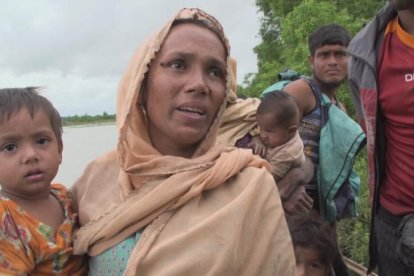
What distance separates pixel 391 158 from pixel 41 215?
1550 millimetres

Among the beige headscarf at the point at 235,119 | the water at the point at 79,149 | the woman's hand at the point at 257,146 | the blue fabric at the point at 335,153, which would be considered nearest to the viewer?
the beige headscarf at the point at 235,119

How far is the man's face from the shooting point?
10.7ft

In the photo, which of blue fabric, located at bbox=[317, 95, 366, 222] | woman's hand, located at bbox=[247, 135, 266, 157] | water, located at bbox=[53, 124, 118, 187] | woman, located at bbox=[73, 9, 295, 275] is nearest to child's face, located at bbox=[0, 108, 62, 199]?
woman, located at bbox=[73, 9, 295, 275]

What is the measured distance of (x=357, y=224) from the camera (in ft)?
18.3

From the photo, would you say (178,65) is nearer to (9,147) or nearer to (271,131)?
(9,147)

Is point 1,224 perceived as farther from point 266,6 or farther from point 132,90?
point 266,6

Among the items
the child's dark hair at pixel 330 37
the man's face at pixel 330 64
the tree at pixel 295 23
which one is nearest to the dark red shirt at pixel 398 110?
the man's face at pixel 330 64

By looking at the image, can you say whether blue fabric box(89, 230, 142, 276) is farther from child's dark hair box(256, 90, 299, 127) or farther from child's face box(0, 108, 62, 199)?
child's dark hair box(256, 90, 299, 127)

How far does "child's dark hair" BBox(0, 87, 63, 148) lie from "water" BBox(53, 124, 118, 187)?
2.89 ft

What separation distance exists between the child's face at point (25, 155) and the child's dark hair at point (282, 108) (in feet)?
4.68

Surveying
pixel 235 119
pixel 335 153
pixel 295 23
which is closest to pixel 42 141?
pixel 235 119

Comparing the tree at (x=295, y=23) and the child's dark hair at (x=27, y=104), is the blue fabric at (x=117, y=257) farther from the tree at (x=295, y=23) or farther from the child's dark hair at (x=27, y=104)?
the tree at (x=295, y=23)

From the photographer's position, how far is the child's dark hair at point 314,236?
2.59 m

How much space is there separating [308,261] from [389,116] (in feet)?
2.70
